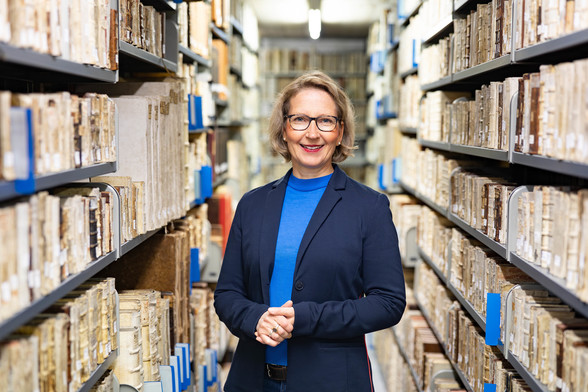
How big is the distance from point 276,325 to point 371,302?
0.31 meters

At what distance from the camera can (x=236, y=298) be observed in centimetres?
216

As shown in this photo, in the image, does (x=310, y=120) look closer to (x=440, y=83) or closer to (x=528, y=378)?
(x=528, y=378)

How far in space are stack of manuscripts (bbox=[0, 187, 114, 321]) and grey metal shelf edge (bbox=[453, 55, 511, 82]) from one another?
1.46 meters

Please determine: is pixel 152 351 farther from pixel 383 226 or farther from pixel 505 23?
pixel 505 23

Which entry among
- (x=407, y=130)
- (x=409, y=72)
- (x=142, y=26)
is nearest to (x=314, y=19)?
(x=409, y=72)

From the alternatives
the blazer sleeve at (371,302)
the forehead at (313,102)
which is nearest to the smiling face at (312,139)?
the forehead at (313,102)

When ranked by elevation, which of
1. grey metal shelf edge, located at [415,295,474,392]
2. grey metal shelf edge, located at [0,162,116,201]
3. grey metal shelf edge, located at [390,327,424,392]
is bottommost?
grey metal shelf edge, located at [390,327,424,392]

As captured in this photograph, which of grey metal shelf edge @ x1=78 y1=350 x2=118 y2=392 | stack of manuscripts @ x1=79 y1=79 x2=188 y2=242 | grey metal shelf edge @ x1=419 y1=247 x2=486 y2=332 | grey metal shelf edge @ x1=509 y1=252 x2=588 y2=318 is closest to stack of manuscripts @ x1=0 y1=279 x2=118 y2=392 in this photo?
grey metal shelf edge @ x1=78 y1=350 x2=118 y2=392

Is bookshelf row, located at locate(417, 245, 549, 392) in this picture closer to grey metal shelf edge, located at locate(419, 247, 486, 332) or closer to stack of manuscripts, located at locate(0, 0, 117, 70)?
grey metal shelf edge, located at locate(419, 247, 486, 332)

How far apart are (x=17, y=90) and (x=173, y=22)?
106 cm

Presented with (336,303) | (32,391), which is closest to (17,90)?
(32,391)

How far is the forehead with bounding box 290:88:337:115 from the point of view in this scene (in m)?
2.19

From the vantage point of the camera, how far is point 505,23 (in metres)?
2.41

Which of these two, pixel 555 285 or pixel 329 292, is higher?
pixel 555 285
